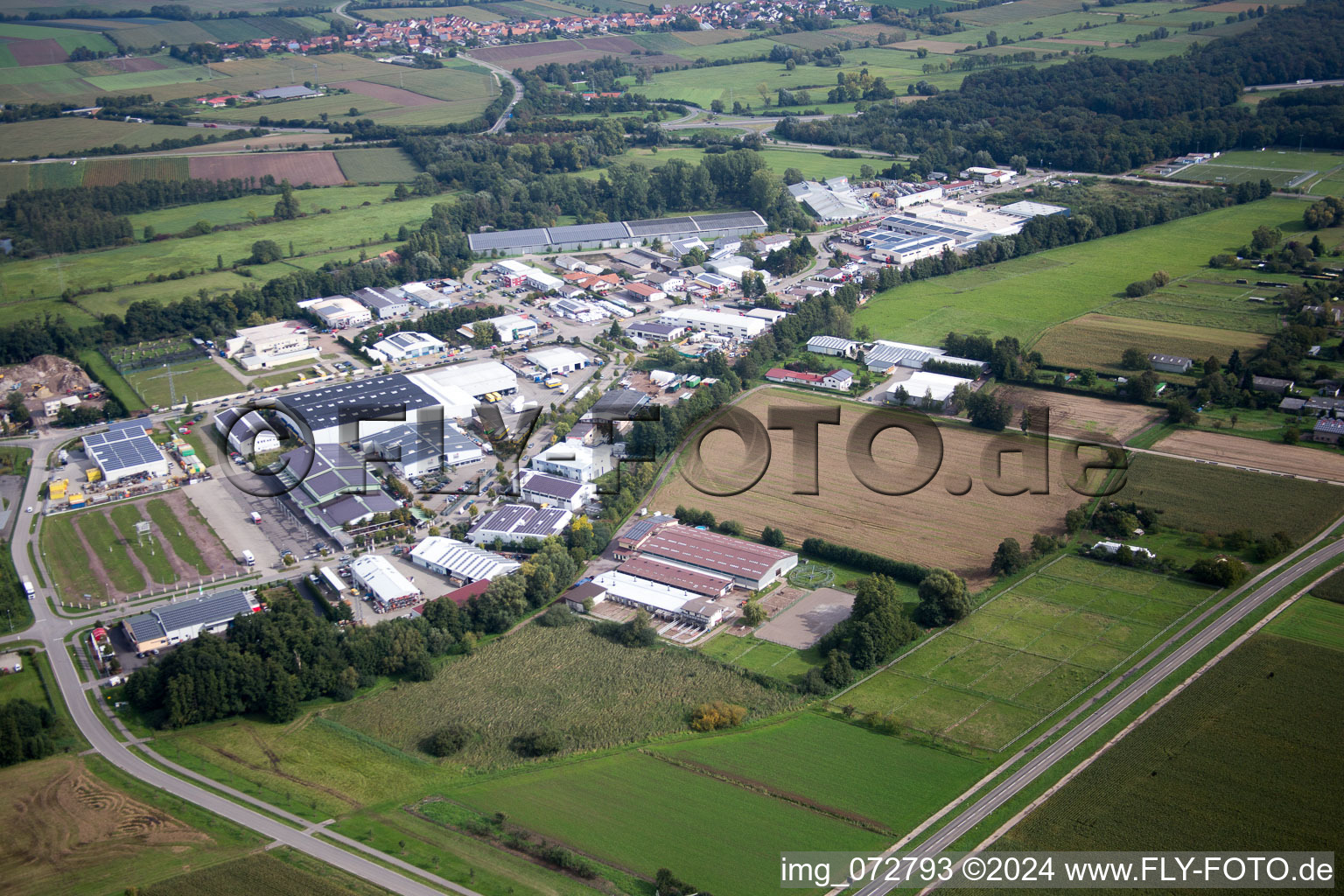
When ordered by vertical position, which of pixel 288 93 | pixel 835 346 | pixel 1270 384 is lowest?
pixel 1270 384

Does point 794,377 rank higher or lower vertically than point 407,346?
lower

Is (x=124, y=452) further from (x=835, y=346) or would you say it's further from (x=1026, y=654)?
(x=1026, y=654)

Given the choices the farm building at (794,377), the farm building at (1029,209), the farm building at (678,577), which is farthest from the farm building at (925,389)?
the farm building at (1029,209)

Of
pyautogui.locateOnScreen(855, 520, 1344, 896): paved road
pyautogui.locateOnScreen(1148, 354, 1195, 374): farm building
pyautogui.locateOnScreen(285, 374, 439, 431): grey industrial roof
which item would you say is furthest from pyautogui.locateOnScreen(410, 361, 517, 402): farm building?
pyautogui.locateOnScreen(1148, 354, 1195, 374): farm building

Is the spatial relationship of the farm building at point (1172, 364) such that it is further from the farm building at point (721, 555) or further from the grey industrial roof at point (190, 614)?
the grey industrial roof at point (190, 614)

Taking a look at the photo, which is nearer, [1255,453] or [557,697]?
[557,697]

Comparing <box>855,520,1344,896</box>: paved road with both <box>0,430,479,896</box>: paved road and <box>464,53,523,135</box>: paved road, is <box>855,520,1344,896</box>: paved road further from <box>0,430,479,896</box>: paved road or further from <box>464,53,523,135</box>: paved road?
<box>464,53,523,135</box>: paved road

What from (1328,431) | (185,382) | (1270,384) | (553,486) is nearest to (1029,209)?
(1270,384)

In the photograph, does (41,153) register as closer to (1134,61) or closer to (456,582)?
(456,582)
